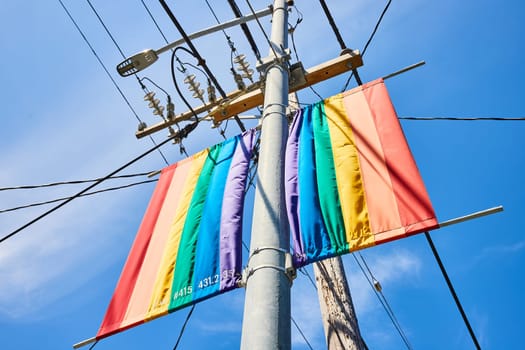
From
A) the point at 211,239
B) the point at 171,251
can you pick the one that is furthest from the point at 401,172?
the point at 171,251

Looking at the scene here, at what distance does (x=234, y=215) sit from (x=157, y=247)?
0.97m

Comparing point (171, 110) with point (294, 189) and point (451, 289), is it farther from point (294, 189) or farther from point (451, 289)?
point (451, 289)

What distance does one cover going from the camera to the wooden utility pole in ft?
17.5

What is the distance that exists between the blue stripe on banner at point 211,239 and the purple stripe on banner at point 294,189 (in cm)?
72

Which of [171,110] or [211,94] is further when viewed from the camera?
[171,110]

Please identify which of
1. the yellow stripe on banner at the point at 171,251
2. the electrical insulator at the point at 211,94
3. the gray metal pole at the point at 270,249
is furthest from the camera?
the electrical insulator at the point at 211,94

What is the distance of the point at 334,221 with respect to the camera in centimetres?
366

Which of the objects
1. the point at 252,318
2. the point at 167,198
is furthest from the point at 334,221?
the point at 167,198

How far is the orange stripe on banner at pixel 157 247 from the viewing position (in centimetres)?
391

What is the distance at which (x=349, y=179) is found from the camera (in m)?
4.01

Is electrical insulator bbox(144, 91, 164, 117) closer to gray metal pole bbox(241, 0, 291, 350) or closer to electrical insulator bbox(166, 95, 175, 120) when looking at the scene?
electrical insulator bbox(166, 95, 175, 120)

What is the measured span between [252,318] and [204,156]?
3.18m

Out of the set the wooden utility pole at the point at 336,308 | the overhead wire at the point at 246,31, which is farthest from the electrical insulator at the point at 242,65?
the wooden utility pole at the point at 336,308

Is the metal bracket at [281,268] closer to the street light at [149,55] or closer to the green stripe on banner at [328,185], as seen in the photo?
the green stripe on banner at [328,185]
